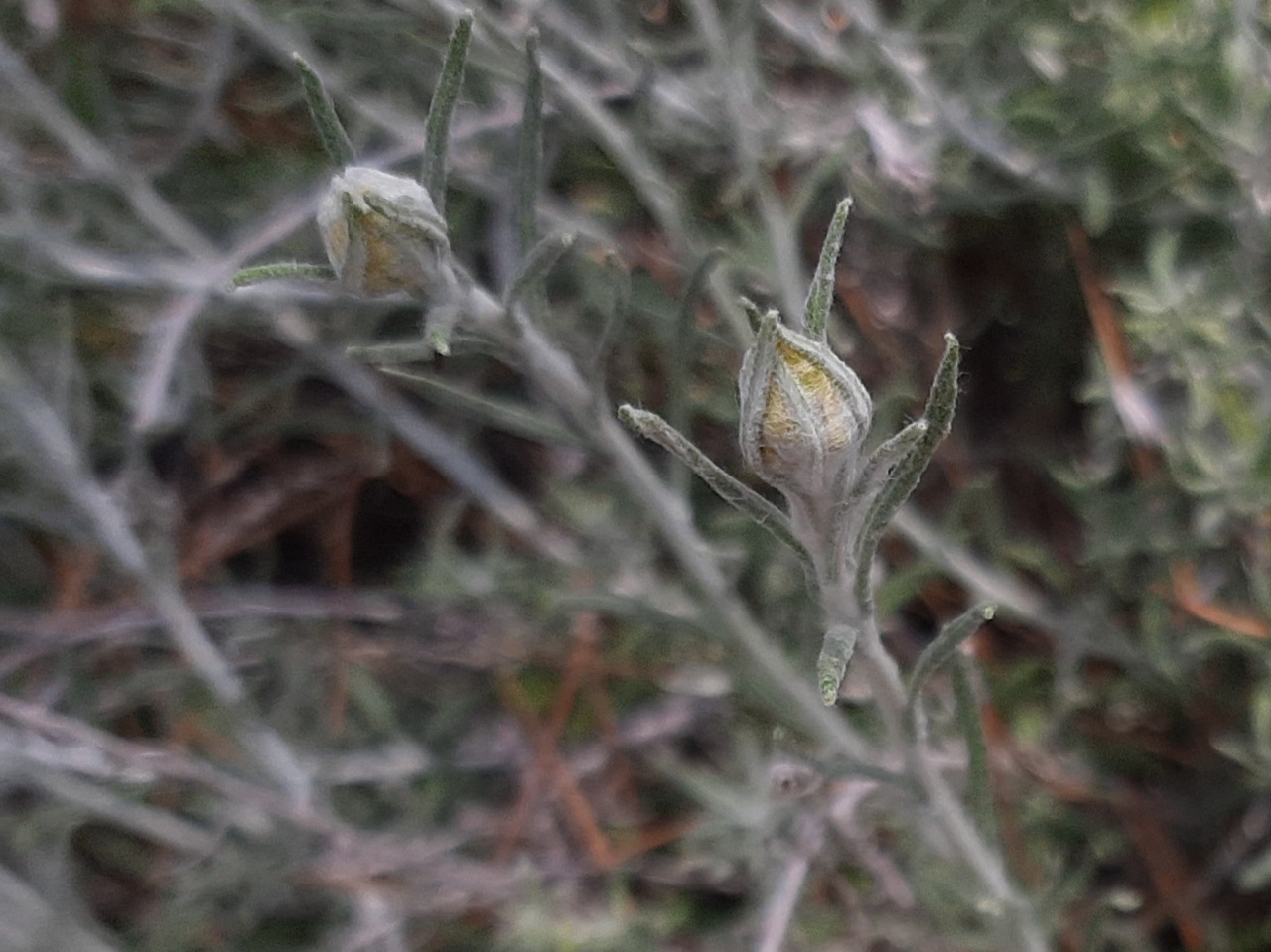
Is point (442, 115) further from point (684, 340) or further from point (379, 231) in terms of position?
point (684, 340)

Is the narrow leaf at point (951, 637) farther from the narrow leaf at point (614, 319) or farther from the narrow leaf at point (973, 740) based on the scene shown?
the narrow leaf at point (614, 319)

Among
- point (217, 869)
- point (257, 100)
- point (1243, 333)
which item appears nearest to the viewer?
point (1243, 333)

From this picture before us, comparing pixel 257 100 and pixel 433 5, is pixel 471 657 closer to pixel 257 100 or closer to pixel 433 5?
pixel 257 100

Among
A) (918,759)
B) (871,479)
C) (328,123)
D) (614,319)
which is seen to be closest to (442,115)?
(328,123)

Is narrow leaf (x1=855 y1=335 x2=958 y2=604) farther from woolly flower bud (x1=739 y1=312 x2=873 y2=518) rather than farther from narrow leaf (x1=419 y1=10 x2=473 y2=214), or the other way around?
narrow leaf (x1=419 y1=10 x2=473 y2=214)

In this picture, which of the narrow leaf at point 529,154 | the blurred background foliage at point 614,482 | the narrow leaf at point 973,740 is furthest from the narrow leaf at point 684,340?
the narrow leaf at point 973,740

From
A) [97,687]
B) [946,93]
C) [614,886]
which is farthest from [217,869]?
[946,93]

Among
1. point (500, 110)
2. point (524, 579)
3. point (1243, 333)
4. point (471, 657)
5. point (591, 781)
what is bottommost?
point (591, 781)
